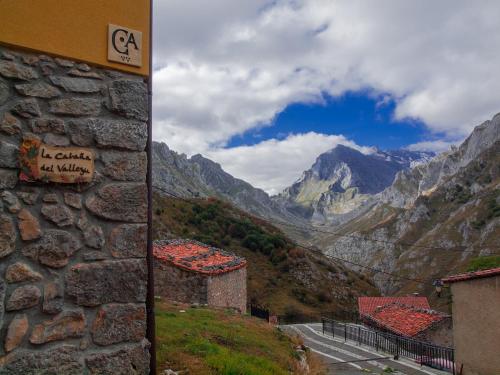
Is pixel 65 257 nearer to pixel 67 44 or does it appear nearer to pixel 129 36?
pixel 67 44

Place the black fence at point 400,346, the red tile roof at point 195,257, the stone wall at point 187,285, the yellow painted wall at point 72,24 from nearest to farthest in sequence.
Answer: the yellow painted wall at point 72,24 → the stone wall at point 187,285 → the red tile roof at point 195,257 → the black fence at point 400,346

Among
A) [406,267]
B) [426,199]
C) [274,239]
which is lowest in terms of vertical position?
[406,267]

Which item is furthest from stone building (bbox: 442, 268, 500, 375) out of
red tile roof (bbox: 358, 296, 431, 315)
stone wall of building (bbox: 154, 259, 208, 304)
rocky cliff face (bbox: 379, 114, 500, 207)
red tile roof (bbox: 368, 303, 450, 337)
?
rocky cliff face (bbox: 379, 114, 500, 207)

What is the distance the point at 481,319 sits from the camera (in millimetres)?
14602

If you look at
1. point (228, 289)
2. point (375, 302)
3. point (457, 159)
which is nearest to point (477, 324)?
point (228, 289)

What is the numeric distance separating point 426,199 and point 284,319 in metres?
97.7

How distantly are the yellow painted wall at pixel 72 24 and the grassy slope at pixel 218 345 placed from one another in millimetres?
4538

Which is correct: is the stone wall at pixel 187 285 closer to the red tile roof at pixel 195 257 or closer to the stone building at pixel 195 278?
the stone building at pixel 195 278

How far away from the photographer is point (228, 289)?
59.5 ft

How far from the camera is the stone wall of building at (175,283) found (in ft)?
53.6

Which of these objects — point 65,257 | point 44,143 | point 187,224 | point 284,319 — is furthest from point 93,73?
point 187,224

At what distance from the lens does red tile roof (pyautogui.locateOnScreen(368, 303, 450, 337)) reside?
1021 inches

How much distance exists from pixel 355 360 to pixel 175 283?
792 cm

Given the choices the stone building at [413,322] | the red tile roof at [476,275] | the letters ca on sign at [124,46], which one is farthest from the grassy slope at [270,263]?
the letters ca on sign at [124,46]
